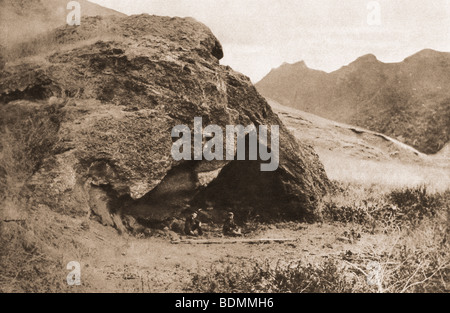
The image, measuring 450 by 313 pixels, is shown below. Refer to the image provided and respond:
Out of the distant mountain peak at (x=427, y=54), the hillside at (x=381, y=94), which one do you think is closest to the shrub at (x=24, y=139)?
the hillside at (x=381, y=94)

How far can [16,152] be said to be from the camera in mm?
5633

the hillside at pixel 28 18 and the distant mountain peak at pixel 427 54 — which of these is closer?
the hillside at pixel 28 18

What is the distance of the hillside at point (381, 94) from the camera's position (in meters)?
26.4

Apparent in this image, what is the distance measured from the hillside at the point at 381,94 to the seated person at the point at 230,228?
20823mm

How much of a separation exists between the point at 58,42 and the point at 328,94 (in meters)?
27.0

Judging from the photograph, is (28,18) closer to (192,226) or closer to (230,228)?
(192,226)

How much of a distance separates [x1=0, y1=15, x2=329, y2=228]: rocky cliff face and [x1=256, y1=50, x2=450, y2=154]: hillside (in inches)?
796

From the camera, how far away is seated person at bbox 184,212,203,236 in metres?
6.56

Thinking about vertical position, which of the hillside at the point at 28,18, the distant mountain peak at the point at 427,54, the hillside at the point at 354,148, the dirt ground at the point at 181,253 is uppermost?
the distant mountain peak at the point at 427,54

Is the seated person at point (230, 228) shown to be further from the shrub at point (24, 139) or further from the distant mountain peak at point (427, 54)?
the distant mountain peak at point (427, 54)

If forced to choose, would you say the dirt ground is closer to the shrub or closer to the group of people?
the group of people

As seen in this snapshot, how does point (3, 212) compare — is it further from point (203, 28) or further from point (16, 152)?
point (203, 28)

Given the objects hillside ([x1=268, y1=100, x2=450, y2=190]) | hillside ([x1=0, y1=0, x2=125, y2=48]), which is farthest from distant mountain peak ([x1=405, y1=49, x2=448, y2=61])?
hillside ([x1=0, y1=0, x2=125, y2=48])

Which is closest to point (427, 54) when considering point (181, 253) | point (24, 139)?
point (181, 253)
